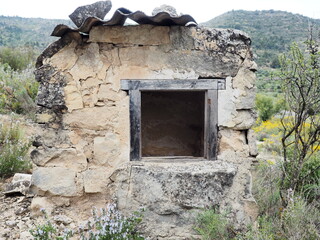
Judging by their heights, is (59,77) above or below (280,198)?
above

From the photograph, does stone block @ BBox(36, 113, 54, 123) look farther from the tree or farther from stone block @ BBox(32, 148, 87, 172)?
the tree

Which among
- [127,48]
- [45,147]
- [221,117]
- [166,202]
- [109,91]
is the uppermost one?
[127,48]

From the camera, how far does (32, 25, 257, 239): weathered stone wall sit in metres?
3.10

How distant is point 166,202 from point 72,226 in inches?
36.2

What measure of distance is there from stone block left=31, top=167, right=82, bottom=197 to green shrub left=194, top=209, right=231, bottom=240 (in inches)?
49.2

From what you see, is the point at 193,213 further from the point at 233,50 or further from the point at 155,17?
the point at 155,17

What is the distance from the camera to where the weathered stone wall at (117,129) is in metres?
3.10

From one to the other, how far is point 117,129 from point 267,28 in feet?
95.6

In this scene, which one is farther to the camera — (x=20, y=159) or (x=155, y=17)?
(x=20, y=159)

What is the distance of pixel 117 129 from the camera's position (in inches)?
125

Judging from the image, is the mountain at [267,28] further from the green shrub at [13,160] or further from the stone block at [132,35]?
the stone block at [132,35]

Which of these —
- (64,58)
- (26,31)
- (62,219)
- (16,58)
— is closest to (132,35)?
(64,58)

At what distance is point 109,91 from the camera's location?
3131mm

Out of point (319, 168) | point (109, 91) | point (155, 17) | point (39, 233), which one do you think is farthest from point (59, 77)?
point (319, 168)
